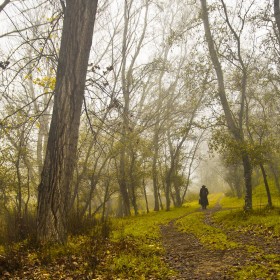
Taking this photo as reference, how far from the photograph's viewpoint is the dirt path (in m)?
5.34

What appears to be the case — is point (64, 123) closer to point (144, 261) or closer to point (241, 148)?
point (144, 261)

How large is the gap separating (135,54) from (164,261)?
18.3 meters

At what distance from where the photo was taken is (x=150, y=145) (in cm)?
2319

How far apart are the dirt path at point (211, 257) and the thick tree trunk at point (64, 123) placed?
104 inches

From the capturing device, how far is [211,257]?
6551mm

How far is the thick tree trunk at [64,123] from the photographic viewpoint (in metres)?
6.01

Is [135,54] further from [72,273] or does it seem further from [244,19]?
[72,273]

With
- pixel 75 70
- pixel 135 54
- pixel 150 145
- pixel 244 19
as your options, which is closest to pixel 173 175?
pixel 150 145

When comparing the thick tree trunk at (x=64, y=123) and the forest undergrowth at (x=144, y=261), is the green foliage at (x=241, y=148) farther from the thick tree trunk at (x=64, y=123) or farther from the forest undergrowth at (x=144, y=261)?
the thick tree trunk at (x=64, y=123)

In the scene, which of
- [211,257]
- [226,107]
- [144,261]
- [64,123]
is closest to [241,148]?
[226,107]

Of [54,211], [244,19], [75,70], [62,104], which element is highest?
[244,19]

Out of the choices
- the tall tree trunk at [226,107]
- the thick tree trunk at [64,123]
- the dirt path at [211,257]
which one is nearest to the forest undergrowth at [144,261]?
the dirt path at [211,257]

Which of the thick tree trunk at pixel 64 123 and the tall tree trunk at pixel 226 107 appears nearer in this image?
the thick tree trunk at pixel 64 123

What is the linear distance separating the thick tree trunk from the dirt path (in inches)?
104
